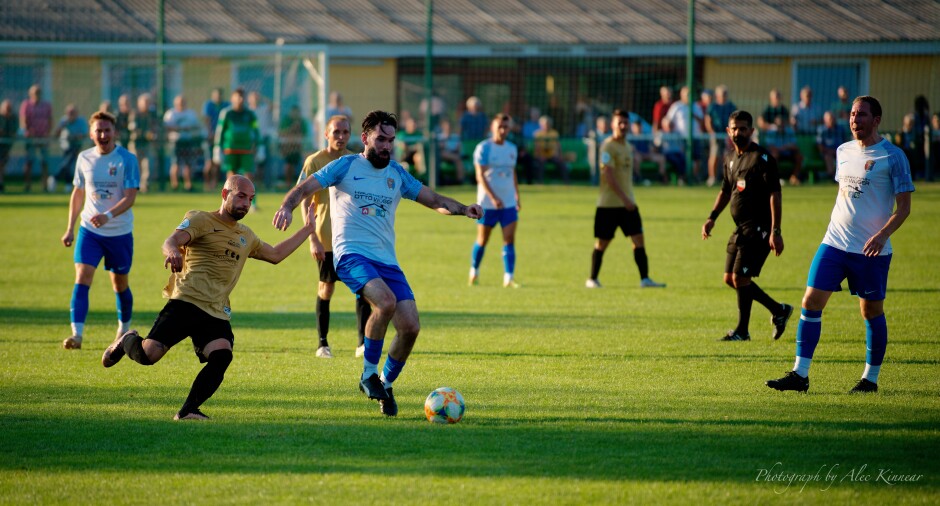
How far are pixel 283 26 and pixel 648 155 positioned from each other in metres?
11.6

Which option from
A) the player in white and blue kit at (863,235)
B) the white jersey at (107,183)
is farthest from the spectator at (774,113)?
the white jersey at (107,183)

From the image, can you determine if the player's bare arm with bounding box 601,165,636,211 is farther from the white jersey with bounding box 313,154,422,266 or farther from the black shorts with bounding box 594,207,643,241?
the white jersey with bounding box 313,154,422,266

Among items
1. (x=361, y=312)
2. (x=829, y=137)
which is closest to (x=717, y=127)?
(x=829, y=137)

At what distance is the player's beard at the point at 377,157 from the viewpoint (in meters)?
7.51

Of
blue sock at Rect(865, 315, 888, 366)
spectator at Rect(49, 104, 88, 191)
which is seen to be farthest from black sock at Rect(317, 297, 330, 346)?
spectator at Rect(49, 104, 88, 191)

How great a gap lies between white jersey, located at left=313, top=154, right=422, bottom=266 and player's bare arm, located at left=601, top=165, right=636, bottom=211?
6.71 metres

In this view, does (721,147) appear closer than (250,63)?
Yes

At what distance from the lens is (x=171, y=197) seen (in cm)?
2514

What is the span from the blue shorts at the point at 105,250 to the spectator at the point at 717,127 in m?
19.1

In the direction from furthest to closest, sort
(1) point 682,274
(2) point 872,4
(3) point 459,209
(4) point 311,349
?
1. (2) point 872,4
2. (1) point 682,274
3. (4) point 311,349
4. (3) point 459,209

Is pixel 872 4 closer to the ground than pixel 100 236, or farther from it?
farther from it

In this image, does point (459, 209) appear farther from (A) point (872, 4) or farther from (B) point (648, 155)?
(A) point (872, 4)

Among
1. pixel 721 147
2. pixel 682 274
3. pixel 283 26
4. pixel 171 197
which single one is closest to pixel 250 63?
pixel 283 26

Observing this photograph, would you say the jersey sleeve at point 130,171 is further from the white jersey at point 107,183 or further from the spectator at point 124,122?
the spectator at point 124,122
